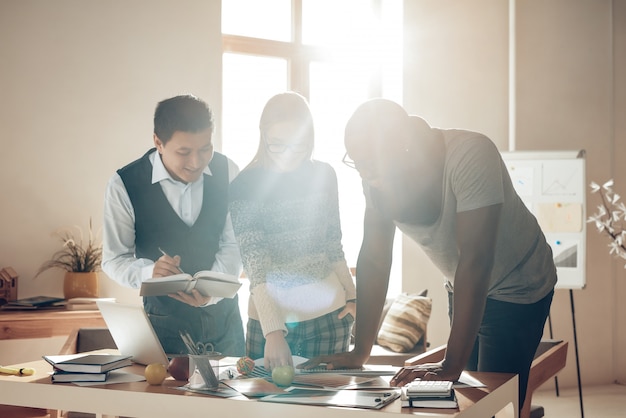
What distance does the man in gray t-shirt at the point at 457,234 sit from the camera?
2.02 metres

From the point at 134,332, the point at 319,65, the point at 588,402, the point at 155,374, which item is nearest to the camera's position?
the point at 155,374

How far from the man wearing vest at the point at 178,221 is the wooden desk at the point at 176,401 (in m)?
0.32

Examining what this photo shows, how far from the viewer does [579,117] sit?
21.3 feet

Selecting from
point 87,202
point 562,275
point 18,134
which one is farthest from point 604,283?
point 18,134

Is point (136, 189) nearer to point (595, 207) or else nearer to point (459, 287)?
point (459, 287)

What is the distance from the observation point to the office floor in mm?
5484

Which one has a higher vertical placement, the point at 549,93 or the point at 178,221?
the point at 549,93

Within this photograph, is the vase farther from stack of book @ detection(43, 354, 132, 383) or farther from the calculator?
the calculator

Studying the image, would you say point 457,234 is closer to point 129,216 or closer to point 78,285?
point 129,216

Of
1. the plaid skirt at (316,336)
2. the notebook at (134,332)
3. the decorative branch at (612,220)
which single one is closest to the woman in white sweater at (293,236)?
the plaid skirt at (316,336)

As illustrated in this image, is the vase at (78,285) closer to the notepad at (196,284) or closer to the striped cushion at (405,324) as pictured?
the striped cushion at (405,324)

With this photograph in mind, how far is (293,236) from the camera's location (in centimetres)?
256

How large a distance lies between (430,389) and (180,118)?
1222 millimetres

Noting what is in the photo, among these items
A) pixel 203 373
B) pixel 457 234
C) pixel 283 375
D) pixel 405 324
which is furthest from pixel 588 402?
pixel 203 373
